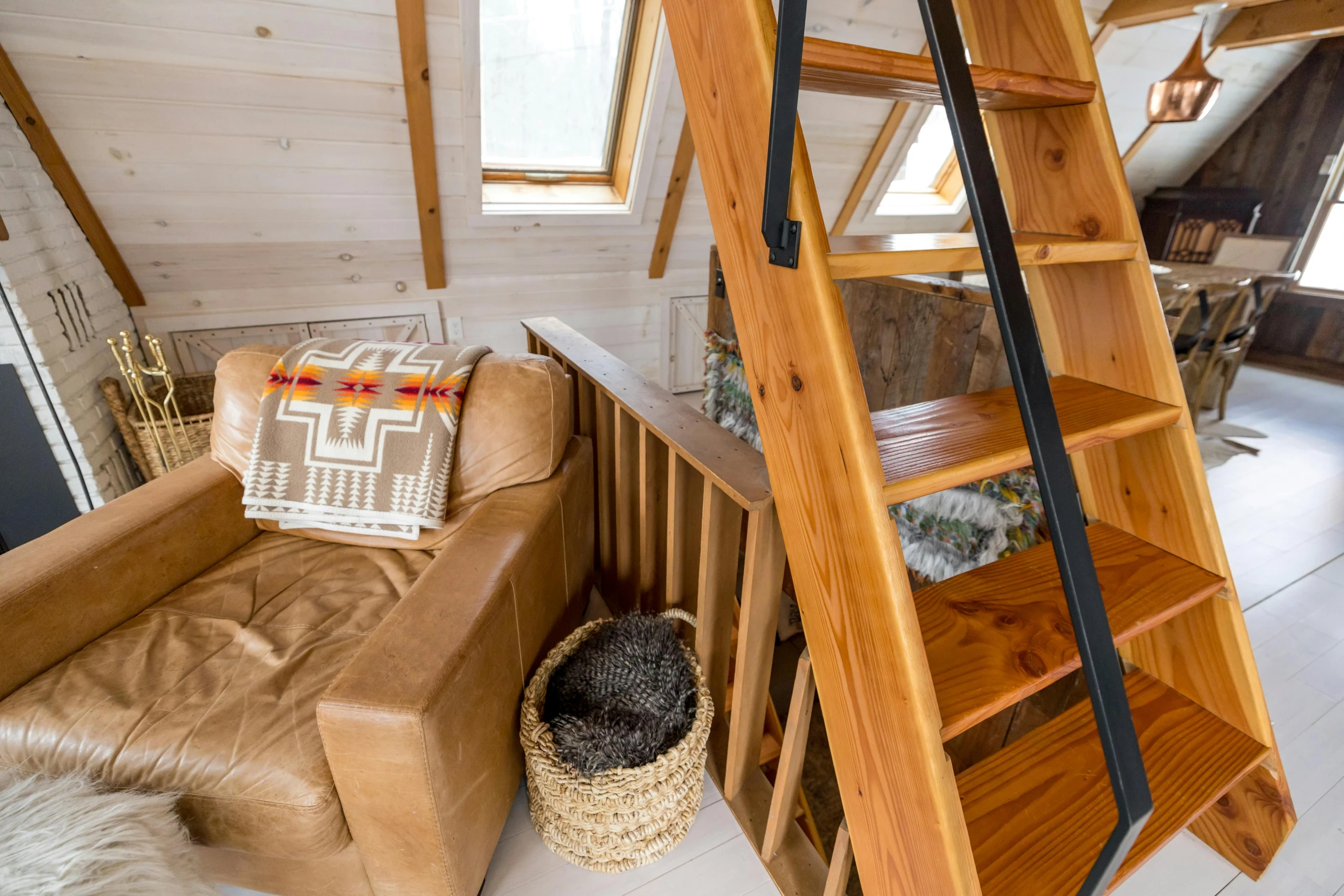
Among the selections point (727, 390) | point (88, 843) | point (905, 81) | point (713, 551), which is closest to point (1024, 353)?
point (905, 81)

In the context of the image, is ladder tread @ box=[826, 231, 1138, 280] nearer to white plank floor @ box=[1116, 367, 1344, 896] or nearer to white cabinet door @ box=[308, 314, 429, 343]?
white plank floor @ box=[1116, 367, 1344, 896]

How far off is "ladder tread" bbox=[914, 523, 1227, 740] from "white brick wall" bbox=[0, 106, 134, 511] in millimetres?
2815

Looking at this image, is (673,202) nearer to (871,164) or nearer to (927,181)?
(871,164)

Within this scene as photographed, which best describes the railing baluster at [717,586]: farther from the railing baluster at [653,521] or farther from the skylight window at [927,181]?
the skylight window at [927,181]

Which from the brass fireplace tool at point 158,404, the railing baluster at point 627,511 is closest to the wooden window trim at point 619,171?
the brass fireplace tool at point 158,404

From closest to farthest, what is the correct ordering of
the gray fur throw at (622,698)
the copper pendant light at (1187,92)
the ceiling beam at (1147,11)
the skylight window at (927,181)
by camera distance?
1. the gray fur throw at (622,698)
2. the copper pendant light at (1187,92)
3. the ceiling beam at (1147,11)
4. the skylight window at (927,181)

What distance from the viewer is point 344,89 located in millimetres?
2312

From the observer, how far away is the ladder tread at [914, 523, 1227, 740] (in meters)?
0.76

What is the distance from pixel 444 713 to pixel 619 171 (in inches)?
117

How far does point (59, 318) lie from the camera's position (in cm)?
217

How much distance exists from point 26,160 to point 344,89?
1.07 metres

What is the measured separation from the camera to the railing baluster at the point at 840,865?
39.5 inches

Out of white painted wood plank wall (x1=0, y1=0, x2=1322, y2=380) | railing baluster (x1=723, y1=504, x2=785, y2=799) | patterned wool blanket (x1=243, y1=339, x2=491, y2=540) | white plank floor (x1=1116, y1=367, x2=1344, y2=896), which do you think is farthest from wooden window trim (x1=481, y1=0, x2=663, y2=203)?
white plank floor (x1=1116, y1=367, x2=1344, y2=896)

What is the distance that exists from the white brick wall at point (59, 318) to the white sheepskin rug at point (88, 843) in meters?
1.81
